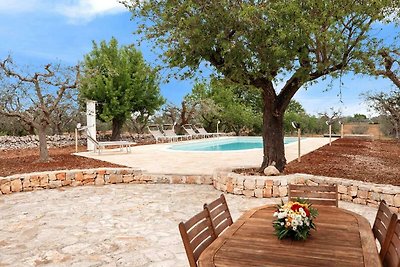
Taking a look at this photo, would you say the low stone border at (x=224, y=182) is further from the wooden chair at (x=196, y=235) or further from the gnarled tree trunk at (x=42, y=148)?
the wooden chair at (x=196, y=235)

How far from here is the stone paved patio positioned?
12.3 feet

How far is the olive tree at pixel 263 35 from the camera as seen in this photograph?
225 inches

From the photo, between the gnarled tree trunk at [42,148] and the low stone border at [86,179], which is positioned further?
the gnarled tree trunk at [42,148]

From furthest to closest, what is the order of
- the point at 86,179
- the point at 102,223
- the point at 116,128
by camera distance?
1. the point at 116,128
2. the point at 86,179
3. the point at 102,223

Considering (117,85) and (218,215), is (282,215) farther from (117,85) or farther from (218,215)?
(117,85)

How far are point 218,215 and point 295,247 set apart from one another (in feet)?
2.57

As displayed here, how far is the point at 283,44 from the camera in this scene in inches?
234

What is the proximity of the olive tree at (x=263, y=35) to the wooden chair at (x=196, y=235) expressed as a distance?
12.6ft

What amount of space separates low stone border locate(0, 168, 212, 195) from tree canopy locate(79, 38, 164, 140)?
33.6ft

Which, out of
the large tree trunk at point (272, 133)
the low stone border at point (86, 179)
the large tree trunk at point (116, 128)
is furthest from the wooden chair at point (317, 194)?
the large tree trunk at point (116, 128)

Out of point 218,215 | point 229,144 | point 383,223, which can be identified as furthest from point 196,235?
point 229,144

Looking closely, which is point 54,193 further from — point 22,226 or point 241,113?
point 241,113

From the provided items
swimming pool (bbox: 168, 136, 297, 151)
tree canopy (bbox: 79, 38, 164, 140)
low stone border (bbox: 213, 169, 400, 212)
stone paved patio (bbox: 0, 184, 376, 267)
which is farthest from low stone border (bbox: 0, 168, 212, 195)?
tree canopy (bbox: 79, 38, 164, 140)

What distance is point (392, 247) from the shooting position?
7.24 feet
